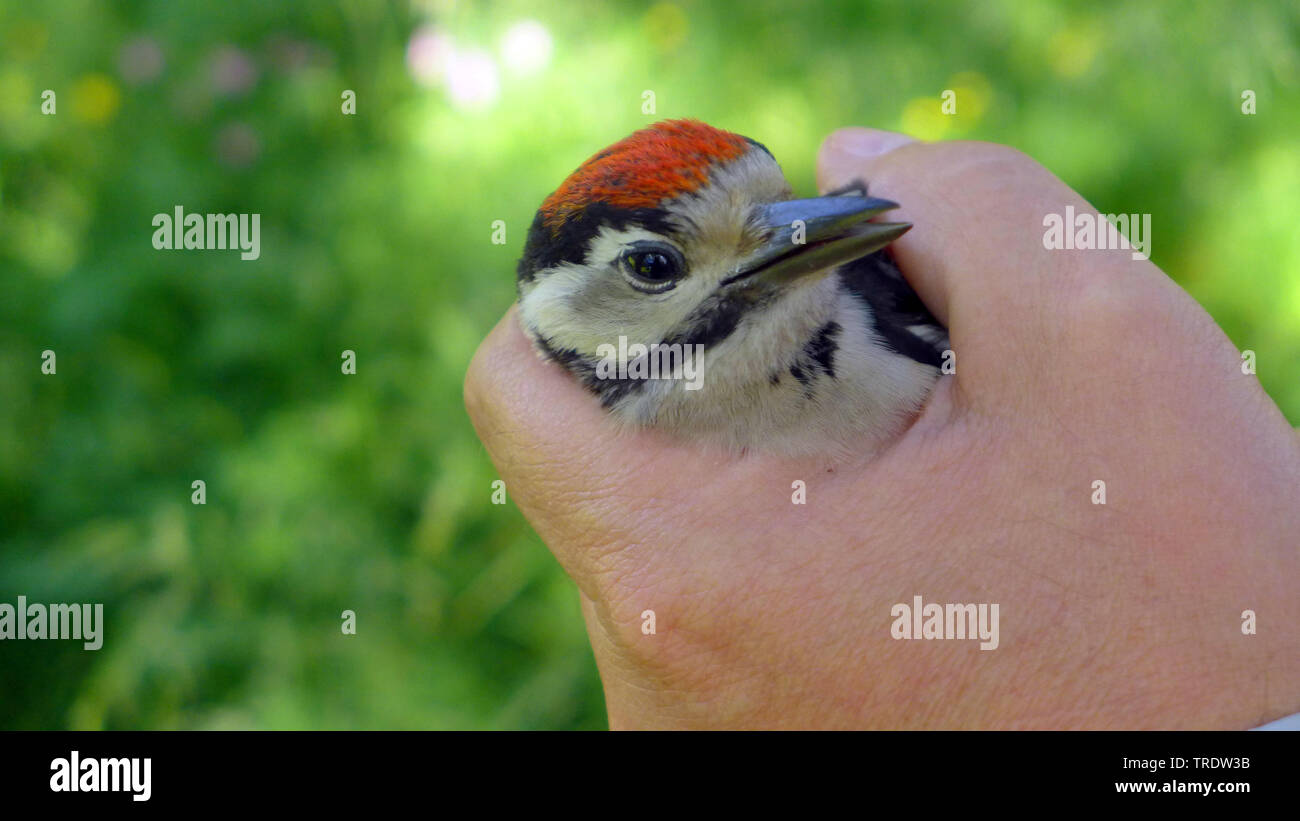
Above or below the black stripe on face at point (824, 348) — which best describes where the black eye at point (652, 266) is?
above

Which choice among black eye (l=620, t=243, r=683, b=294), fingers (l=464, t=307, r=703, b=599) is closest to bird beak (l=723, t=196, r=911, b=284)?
black eye (l=620, t=243, r=683, b=294)
